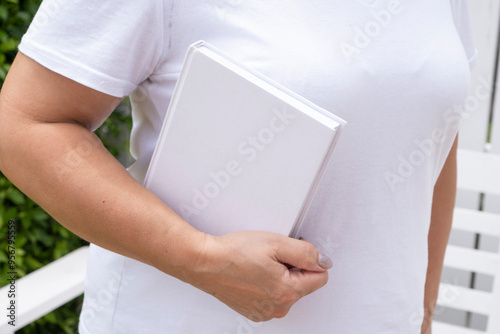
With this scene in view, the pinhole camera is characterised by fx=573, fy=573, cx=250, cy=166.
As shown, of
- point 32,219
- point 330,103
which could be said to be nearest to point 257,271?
point 330,103

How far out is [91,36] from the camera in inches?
24.8

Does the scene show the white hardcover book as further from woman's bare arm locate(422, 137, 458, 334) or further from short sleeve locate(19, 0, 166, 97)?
woman's bare arm locate(422, 137, 458, 334)

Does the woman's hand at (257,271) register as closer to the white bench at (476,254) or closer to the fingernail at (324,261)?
the fingernail at (324,261)

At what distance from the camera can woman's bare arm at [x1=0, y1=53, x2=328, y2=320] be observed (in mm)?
643

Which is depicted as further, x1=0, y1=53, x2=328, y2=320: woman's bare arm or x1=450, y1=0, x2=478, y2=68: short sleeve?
x1=450, y1=0, x2=478, y2=68: short sleeve

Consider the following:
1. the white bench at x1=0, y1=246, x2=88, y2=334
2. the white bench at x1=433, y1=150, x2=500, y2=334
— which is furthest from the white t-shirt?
the white bench at x1=433, y1=150, x2=500, y2=334

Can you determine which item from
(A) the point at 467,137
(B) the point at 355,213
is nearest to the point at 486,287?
(A) the point at 467,137

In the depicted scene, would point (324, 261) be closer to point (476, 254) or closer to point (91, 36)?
point (91, 36)

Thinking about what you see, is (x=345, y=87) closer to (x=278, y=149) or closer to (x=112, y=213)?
(x=278, y=149)

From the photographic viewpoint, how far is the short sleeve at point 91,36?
0.62 m

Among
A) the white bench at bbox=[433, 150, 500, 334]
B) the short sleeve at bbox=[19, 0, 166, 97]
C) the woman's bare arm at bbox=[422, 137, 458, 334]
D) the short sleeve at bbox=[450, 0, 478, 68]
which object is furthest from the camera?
the white bench at bbox=[433, 150, 500, 334]

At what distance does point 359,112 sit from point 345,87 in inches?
1.5

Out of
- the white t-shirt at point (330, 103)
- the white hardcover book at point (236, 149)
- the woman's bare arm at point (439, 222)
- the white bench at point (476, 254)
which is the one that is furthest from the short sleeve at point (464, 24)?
the white bench at point (476, 254)

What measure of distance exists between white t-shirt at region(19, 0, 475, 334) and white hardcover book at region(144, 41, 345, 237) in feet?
0.14
